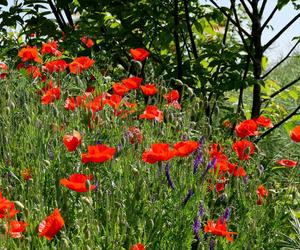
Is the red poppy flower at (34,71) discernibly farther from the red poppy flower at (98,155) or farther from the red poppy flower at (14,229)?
the red poppy flower at (14,229)

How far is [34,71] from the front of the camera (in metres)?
4.21

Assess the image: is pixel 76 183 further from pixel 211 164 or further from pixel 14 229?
pixel 211 164

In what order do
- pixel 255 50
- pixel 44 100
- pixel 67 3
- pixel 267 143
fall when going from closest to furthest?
pixel 44 100, pixel 255 50, pixel 267 143, pixel 67 3

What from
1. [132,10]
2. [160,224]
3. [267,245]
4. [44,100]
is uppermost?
[132,10]

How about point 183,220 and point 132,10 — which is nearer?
point 183,220

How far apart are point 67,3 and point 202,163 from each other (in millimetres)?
2589

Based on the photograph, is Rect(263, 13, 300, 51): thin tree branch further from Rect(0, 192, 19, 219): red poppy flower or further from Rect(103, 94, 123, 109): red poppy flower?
Rect(0, 192, 19, 219): red poppy flower

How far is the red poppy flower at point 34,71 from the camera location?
13.5 ft

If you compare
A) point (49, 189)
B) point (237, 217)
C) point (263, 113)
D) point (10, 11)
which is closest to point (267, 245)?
point (237, 217)

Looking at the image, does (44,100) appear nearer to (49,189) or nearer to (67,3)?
(49,189)

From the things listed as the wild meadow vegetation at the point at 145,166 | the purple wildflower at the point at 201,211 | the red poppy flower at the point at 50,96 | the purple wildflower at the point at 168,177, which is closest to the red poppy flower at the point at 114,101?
the wild meadow vegetation at the point at 145,166

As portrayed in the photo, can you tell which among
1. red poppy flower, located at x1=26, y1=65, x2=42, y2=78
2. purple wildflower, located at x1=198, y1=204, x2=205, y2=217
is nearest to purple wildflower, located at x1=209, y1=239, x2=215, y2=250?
purple wildflower, located at x1=198, y1=204, x2=205, y2=217

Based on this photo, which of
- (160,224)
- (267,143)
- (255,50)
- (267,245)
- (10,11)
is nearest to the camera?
(160,224)

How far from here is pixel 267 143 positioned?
4.65 m
